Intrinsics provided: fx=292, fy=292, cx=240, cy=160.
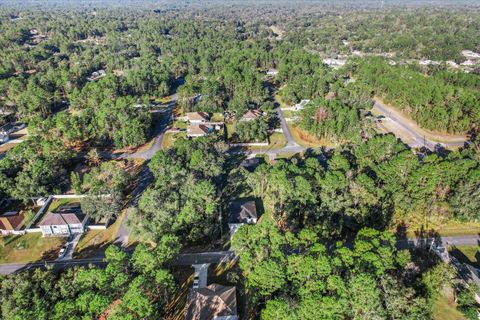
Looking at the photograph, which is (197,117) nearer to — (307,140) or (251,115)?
(251,115)

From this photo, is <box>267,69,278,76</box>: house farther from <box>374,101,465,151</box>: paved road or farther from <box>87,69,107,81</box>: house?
<box>87,69,107,81</box>: house

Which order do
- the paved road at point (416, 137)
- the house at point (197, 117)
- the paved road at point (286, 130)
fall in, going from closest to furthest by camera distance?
the paved road at point (416, 137), the paved road at point (286, 130), the house at point (197, 117)

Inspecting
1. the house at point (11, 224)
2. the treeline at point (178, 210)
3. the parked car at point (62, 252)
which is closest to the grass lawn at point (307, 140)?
the treeline at point (178, 210)

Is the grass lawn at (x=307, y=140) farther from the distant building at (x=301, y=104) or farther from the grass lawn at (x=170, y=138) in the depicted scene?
the grass lawn at (x=170, y=138)

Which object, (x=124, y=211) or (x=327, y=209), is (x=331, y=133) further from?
(x=124, y=211)

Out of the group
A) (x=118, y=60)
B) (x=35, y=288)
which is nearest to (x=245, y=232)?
(x=35, y=288)

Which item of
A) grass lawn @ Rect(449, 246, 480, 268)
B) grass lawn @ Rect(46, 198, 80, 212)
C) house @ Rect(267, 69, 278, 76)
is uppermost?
house @ Rect(267, 69, 278, 76)

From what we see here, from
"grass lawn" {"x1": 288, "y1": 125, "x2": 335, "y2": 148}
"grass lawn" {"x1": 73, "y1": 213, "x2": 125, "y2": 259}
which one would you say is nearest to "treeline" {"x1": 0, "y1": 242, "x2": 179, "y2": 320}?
"grass lawn" {"x1": 73, "y1": 213, "x2": 125, "y2": 259}
